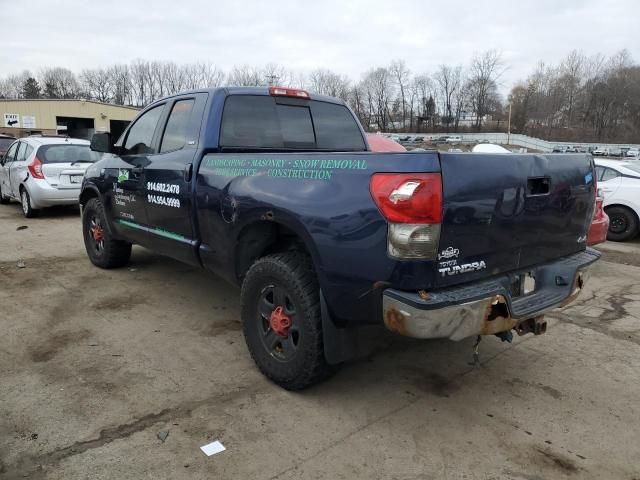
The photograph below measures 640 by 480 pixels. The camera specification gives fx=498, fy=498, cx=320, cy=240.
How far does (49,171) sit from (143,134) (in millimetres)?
5901

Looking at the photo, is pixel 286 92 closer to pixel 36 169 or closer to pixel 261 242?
pixel 261 242

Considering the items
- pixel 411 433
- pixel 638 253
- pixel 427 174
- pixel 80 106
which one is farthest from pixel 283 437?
pixel 80 106

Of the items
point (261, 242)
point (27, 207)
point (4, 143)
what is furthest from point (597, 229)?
point (4, 143)

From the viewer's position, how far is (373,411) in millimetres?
3078

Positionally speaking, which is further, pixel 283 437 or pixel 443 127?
pixel 443 127

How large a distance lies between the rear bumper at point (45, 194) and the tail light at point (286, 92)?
685 centimetres

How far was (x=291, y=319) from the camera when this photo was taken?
10.4 ft

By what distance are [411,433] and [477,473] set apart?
44 centimetres

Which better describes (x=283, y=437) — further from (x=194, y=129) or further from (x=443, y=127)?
(x=443, y=127)

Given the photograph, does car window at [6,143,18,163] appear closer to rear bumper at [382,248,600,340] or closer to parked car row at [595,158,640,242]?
rear bumper at [382,248,600,340]

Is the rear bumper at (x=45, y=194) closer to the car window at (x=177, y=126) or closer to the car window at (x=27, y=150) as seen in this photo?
the car window at (x=27, y=150)

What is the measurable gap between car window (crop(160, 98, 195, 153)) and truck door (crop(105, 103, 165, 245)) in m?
0.21

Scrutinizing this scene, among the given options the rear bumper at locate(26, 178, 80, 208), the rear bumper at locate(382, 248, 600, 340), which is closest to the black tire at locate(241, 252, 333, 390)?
the rear bumper at locate(382, 248, 600, 340)

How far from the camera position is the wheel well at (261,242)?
3342mm
